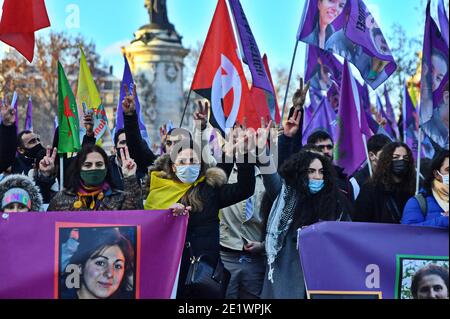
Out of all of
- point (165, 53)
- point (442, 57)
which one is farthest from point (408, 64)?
point (442, 57)

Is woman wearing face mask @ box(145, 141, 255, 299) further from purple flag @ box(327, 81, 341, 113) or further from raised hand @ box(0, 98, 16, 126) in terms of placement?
purple flag @ box(327, 81, 341, 113)

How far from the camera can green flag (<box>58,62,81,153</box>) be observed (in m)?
10.8

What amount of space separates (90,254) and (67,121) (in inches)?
139

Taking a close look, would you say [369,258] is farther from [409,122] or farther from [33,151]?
[409,122]

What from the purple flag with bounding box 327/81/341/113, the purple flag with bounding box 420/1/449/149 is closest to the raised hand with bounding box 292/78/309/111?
the purple flag with bounding box 420/1/449/149

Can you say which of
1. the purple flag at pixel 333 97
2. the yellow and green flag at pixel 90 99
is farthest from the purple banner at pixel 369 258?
the purple flag at pixel 333 97

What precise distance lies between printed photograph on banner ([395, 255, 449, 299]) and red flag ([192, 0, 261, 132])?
3338mm

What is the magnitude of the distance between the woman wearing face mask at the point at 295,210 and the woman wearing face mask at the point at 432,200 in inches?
26.9

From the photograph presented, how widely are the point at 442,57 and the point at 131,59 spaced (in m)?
41.7

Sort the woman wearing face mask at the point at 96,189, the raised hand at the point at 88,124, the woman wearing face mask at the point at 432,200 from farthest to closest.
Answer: the raised hand at the point at 88,124 → the woman wearing face mask at the point at 96,189 → the woman wearing face mask at the point at 432,200

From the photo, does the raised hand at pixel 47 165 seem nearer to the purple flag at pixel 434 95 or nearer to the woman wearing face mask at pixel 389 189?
the woman wearing face mask at pixel 389 189

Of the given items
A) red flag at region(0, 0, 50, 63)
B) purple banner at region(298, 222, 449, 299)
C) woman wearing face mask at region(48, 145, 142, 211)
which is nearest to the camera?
purple banner at region(298, 222, 449, 299)

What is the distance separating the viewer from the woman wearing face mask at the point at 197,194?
8133mm
